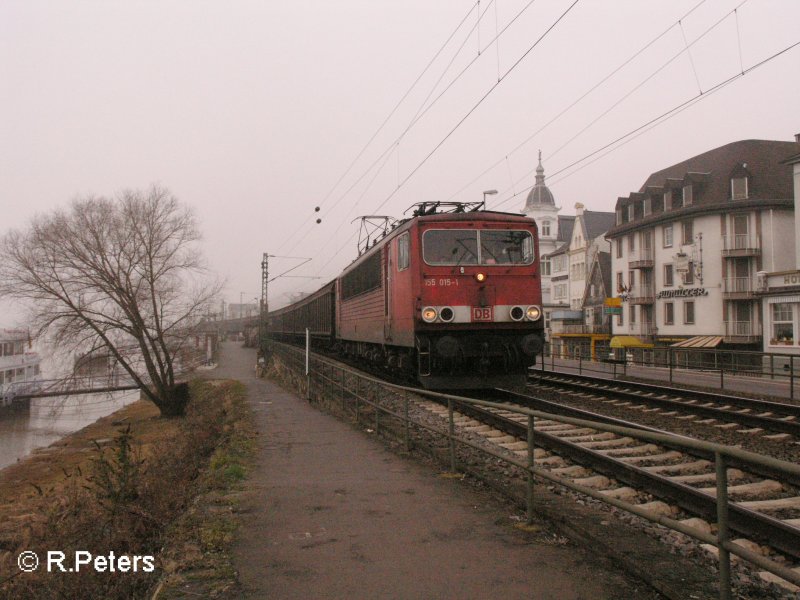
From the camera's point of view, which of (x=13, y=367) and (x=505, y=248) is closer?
(x=505, y=248)

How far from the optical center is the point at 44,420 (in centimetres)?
4319

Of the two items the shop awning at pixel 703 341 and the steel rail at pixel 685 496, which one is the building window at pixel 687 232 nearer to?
the shop awning at pixel 703 341

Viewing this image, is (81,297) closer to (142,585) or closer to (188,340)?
(188,340)

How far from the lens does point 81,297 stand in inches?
1152

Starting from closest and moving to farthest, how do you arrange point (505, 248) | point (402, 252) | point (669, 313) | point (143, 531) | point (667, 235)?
point (143, 531)
point (505, 248)
point (402, 252)
point (669, 313)
point (667, 235)

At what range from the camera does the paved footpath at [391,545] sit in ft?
13.0

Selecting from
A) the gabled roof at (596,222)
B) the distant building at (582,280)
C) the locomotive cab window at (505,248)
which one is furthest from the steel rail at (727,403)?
the gabled roof at (596,222)

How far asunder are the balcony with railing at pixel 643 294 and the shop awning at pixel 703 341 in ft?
17.2

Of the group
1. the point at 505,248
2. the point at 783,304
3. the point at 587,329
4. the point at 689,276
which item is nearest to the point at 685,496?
the point at 505,248

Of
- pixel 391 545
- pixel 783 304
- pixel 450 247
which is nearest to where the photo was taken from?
pixel 391 545

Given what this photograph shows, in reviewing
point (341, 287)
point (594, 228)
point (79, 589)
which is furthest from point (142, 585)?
point (594, 228)

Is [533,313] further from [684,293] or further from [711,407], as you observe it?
[684,293]

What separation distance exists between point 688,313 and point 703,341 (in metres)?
3.60

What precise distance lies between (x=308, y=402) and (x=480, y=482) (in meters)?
10.7
